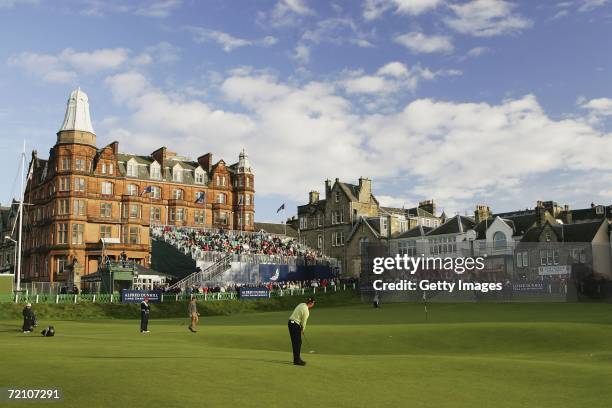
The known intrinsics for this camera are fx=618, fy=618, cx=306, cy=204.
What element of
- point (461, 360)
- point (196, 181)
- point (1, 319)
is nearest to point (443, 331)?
point (461, 360)

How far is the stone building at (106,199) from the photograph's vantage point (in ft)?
271

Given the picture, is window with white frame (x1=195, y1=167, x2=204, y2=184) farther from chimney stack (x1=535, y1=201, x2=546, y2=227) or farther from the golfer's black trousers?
the golfer's black trousers

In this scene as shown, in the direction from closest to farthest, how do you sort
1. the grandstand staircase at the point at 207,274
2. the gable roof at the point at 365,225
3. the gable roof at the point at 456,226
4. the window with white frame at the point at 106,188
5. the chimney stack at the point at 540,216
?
the grandstand staircase at the point at 207,274 → the chimney stack at the point at 540,216 → the gable roof at the point at 456,226 → the window with white frame at the point at 106,188 → the gable roof at the point at 365,225

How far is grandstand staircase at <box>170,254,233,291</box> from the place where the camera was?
230 feet

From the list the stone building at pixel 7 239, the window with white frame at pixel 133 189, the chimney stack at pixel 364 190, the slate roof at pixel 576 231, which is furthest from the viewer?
the stone building at pixel 7 239

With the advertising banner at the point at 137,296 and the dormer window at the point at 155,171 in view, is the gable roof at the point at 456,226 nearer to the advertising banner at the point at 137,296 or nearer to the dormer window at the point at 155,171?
the dormer window at the point at 155,171

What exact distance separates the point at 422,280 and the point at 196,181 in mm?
43385

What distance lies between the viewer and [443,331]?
104 ft

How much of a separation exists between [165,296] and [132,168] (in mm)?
34814

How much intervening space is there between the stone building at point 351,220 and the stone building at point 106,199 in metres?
13.6

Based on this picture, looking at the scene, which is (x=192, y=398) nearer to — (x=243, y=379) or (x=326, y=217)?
(x=243, y=379)

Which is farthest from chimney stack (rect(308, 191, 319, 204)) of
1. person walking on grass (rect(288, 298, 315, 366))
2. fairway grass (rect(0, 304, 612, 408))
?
person walking on grass (rect(288, 298, 315, 366))

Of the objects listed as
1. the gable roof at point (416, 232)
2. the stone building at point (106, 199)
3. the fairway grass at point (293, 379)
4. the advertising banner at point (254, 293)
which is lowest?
the fairway grass at point (293, 379)

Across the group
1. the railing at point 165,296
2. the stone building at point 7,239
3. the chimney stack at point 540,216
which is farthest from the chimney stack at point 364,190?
the stone building at point 7,239
